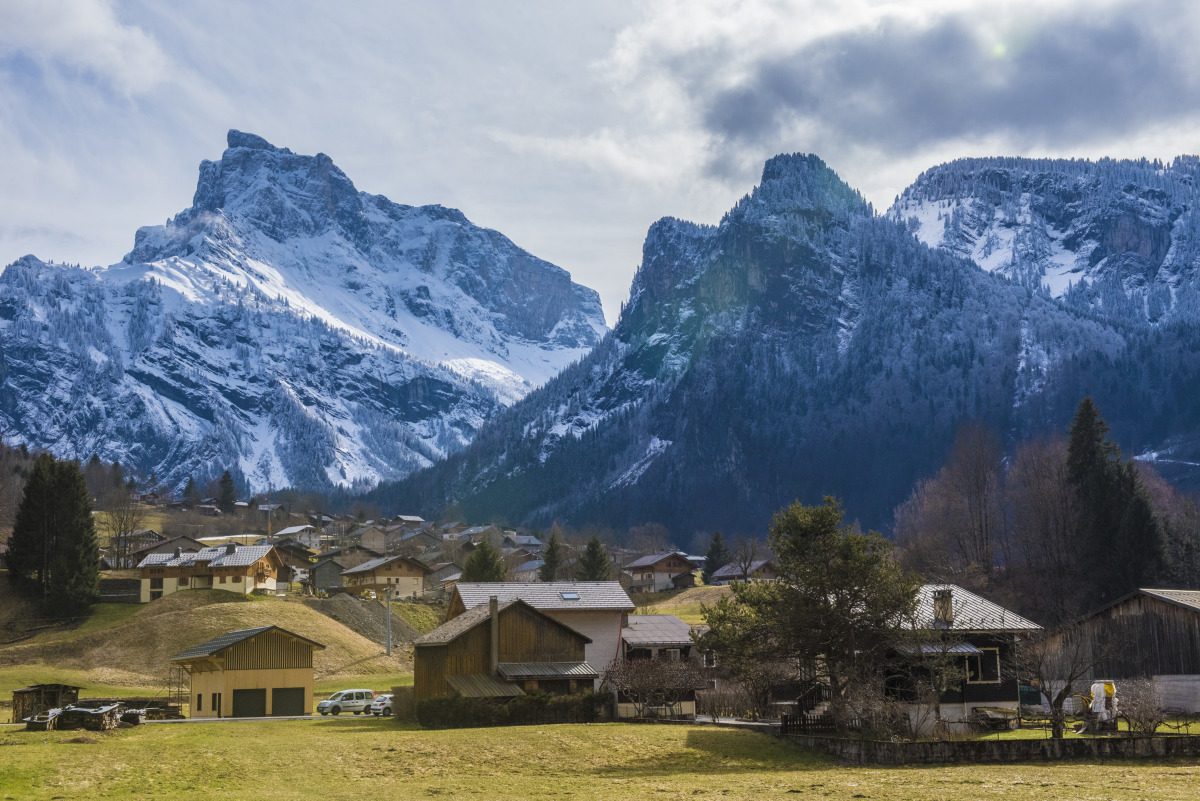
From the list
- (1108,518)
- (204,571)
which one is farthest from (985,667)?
(204,571)

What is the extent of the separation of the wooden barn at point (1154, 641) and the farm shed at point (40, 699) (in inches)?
2047

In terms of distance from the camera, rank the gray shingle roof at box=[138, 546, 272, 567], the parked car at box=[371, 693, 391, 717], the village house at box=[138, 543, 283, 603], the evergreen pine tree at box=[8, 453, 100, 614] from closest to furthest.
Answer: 1. the parked car at box=[371, 693, 391, 717]
2. the evergreen pine tree at box=[8, 453, 100, 614]
3. the village house at box=[138, 543, 283, 603]
4. the gray shingle roof at box=[138, 546, 272, 567]

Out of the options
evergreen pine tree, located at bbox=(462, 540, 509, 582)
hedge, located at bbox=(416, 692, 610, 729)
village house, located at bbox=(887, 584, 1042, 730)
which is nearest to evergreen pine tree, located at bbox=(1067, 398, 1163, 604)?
village house, located at bbox=(887, 584, 1042, 730)

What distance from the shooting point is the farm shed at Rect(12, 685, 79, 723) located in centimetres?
6320

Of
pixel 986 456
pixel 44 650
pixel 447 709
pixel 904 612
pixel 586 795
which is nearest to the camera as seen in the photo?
pixel 586 795

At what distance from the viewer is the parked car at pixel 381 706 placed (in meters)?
70.9

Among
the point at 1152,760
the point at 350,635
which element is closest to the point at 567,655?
the point at 1152,760

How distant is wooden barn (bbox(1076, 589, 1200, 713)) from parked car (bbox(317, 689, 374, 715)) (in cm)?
3947

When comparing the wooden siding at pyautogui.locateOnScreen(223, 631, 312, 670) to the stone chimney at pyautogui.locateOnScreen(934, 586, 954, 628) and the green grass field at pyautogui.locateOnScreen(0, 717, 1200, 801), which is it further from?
the stone chimney at pyautogui.locateOnScreen(934, 586, 954, 628)

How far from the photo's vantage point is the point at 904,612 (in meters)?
53.5

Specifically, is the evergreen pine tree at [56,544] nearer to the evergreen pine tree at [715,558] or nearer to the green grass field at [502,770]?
the green grass field at [502,770]

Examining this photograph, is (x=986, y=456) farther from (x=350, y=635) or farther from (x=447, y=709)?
(x=447, y=709)

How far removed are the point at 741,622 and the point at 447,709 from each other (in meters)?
14.7

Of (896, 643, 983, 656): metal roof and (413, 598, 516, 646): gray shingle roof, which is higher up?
(413, 598, 516, 646): gray shingle roof
